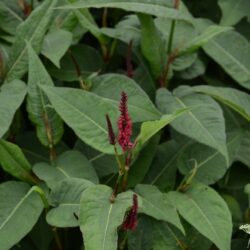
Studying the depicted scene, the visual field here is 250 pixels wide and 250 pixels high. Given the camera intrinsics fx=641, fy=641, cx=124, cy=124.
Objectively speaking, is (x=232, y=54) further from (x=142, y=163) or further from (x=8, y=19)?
(x=8, y=19)

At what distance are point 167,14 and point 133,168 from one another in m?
0.48

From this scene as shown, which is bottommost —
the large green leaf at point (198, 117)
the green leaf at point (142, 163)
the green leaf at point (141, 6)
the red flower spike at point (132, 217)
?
the green leaf at point (142, 163)

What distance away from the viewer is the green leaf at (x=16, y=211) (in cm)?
164

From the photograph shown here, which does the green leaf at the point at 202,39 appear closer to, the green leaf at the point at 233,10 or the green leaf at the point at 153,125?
the green leaf at the point at 233,10

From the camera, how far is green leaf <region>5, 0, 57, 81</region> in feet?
6.41

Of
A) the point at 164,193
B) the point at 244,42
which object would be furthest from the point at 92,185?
the point at 244,42

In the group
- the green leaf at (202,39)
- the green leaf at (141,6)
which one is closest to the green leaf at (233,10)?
the green leaf at (202,39)

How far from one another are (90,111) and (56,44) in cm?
37

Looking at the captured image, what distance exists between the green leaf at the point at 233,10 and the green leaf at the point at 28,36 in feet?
2.19

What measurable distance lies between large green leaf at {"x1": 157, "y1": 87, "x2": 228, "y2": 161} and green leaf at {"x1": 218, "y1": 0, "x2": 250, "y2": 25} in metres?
0.41

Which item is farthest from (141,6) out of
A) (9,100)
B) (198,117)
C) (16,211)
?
(16,211)

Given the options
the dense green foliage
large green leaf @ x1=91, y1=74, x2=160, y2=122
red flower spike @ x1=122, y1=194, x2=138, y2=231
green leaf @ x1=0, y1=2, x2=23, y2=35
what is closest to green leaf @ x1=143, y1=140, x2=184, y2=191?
the dense green foliage

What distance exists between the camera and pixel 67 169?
1834 mm

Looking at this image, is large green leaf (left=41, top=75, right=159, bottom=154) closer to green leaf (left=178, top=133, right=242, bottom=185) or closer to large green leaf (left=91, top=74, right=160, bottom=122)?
large green leaf (left=91, top=74, right=160, bottom=122)
